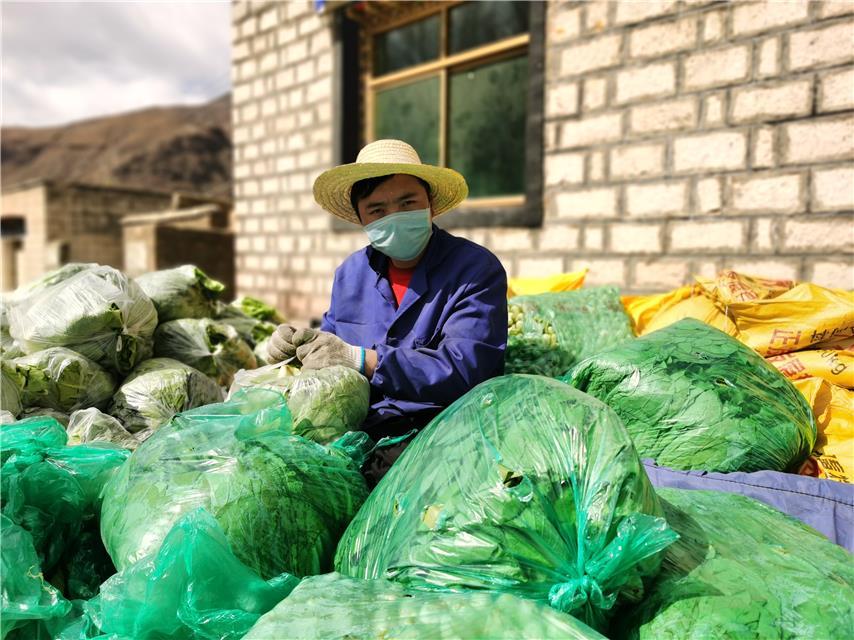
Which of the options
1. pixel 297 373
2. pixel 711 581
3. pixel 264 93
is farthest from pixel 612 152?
pixel 264 93

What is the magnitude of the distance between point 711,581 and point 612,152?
3203mm

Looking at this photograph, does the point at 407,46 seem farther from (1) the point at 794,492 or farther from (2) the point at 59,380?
(1) the point at 794,492

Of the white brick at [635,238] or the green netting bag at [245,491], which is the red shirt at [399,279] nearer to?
the green netting bag at [245,491]

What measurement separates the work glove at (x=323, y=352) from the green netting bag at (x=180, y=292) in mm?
813

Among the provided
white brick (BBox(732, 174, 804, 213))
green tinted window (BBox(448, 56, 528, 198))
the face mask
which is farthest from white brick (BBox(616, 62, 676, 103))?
the face mask

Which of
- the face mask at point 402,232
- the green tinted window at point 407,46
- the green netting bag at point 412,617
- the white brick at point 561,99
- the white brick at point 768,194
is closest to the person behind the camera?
the green netting bag at point 412,617

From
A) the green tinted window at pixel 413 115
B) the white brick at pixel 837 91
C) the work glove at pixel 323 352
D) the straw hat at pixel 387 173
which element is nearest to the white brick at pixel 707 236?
the white brick at pixel 837 91

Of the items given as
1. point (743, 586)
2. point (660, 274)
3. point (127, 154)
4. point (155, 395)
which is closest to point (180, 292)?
point (155, 395)

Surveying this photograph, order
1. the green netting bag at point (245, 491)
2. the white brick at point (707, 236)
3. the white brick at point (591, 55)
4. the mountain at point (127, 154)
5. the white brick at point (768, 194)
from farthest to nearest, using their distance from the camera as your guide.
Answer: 1. the mountain at point (127, 154)
2. the white brick at point (591, 55)
3. the white brick at point (707, 236)
4. the white brick at point (768, 194)
5. the green netting bag at point (245, 491)

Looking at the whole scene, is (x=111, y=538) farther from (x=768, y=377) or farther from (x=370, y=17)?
(x=370, y=17)

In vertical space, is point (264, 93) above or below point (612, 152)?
above

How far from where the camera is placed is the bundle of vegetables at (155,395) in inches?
77.0

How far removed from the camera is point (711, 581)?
107 centimetres

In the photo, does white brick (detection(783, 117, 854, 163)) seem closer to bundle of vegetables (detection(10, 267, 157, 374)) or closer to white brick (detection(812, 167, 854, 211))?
white brick (detection(812, 167, 854, 211))
